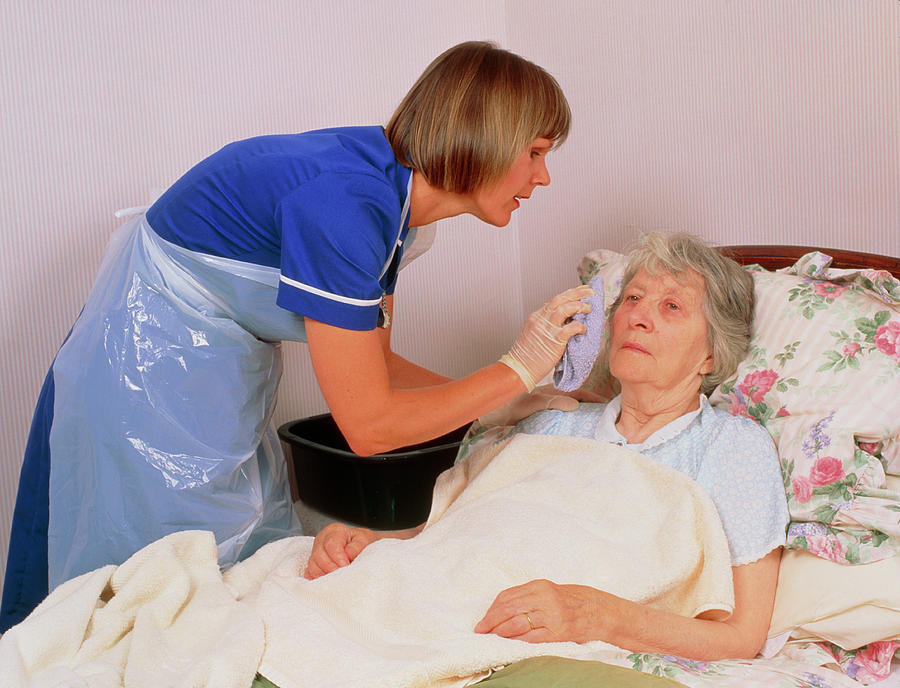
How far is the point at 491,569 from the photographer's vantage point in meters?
1.41

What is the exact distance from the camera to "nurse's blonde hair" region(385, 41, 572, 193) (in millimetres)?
1491

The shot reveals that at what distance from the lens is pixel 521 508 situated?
60.2 inches

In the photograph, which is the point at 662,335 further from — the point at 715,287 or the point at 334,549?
the point at 334,549

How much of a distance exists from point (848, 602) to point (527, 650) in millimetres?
539

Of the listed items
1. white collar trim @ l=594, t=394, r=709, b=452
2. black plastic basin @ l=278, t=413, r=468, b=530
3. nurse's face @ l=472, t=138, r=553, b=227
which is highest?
nurse's face @ l=472, t=138, r=553, b=227

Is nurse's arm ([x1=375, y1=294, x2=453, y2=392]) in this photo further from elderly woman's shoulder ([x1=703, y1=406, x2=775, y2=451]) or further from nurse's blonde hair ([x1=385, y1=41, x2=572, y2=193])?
elderly woman's shoulder ([x1=703, y1=406, x2=775, y2=451])

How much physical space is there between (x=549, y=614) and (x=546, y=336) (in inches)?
19.2

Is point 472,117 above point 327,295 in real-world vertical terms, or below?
above

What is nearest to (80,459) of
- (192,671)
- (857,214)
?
(192,671)

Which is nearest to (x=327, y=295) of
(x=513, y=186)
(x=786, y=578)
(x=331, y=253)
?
(x=331, y=253)

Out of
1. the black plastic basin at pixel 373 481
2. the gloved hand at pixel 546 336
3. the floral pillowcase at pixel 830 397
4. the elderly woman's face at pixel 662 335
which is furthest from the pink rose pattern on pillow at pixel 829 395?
the black plastic basin at pixel 373 481

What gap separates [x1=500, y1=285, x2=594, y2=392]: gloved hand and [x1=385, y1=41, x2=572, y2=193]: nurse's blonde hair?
249mm

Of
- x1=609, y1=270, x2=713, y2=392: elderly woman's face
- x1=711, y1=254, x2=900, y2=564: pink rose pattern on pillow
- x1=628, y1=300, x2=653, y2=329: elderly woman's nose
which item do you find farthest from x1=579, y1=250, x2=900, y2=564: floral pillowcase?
x1=628, y1=300, x2=653, y2=329: elderly woman's nose

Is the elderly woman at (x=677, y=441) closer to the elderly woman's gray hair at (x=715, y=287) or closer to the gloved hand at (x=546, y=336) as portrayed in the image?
the elderly woman's gray hair at (x=715, y=287)
